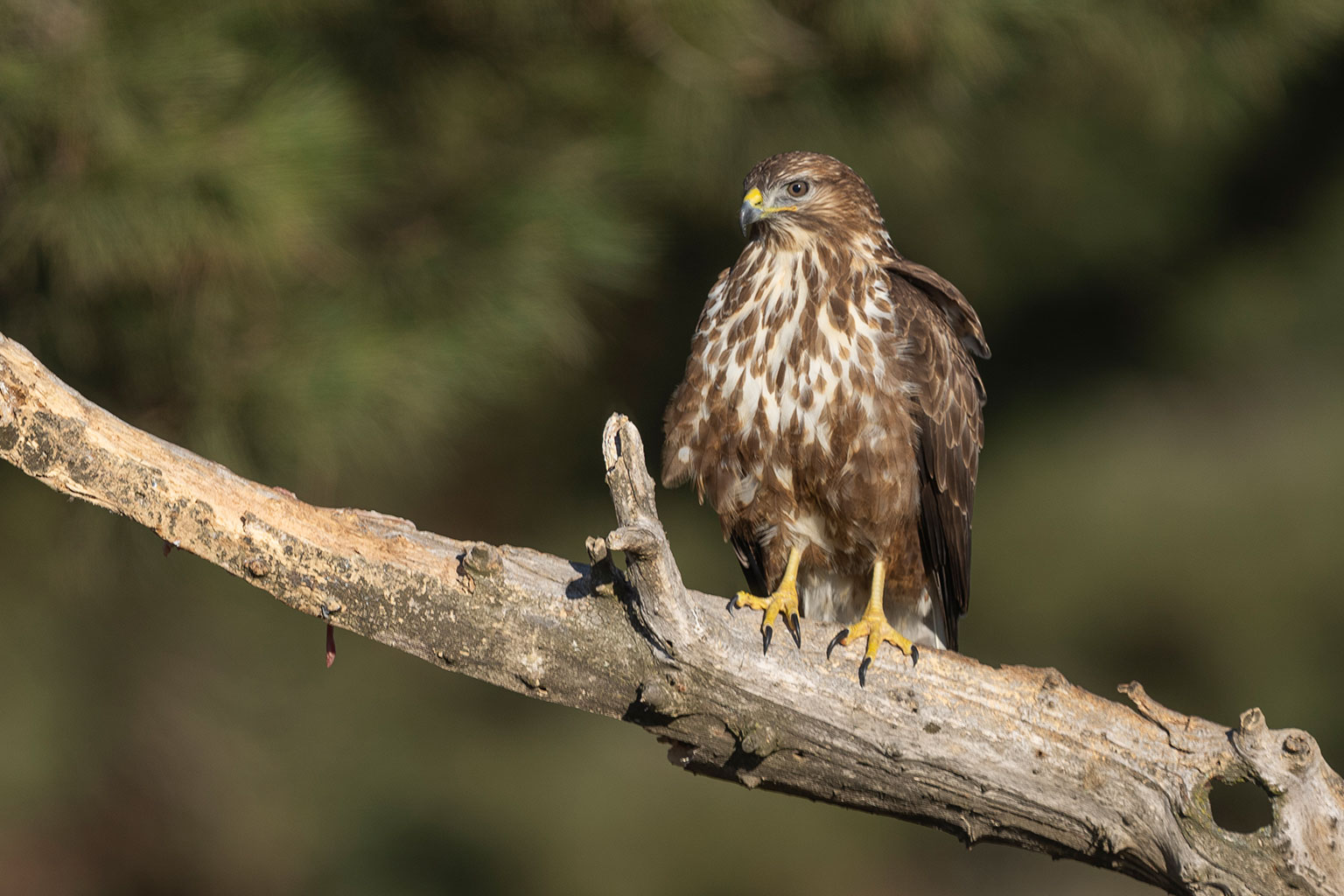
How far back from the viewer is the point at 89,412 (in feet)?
9.02

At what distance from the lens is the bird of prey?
360 cm

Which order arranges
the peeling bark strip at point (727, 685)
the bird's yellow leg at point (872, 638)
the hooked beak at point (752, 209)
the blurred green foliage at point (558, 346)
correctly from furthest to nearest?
the blurred green foliage at point (558, 346) < the hooked beak at point (752, 209) < the bird's yellow leg at point (872, 638) < the peeling bark strip at point (727, 685)

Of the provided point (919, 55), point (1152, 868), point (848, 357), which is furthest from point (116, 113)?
point (1152, 868)

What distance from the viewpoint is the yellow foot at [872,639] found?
325 cm

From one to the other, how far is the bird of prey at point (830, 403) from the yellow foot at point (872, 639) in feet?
0.19

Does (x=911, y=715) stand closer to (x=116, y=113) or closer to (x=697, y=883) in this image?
(x=116, y=113)

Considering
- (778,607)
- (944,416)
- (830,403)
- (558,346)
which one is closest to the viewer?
(778,607)

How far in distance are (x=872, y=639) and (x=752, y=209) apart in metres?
1.26

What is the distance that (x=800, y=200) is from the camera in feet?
12.5

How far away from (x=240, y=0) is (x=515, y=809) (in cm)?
501

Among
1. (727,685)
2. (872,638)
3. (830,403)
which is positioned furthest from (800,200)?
(727,685)

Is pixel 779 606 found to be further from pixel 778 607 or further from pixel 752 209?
pixel 752 209

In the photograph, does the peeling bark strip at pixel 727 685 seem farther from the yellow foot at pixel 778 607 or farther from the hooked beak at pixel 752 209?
the hooked beak at pixel 752 209

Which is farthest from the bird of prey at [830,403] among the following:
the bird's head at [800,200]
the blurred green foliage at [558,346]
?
the blurred green foliage at [558,346]
